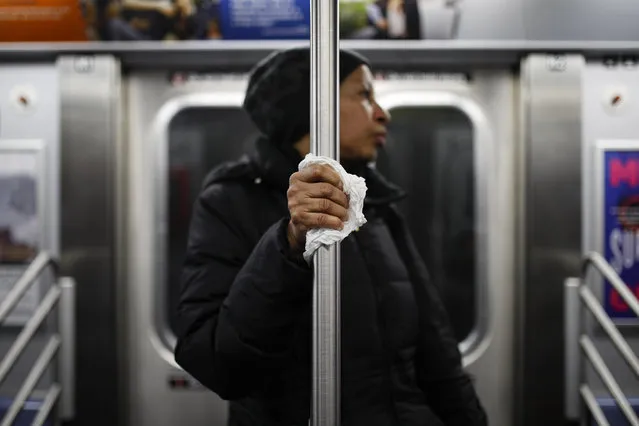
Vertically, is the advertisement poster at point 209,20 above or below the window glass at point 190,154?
above

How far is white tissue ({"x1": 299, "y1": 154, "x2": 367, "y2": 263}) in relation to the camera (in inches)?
53.0

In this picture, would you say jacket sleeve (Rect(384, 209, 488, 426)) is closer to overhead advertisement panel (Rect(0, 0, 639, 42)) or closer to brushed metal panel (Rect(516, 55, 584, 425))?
brushed metal panel (Rect(516, 55, 584, 425))

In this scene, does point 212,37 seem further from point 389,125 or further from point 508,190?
point 508,190

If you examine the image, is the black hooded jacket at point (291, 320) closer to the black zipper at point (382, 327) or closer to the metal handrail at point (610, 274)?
the black zipper at point (382, 327)

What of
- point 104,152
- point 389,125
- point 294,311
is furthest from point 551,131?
point 104,152

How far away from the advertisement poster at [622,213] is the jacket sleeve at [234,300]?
Answer: 4.83 ft

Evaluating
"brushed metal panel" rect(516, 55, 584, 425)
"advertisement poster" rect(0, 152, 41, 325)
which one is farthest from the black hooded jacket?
"advertisement poster" rect(0, 152, 41, 325)

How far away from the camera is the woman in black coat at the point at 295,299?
1806mm

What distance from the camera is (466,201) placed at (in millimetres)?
2643

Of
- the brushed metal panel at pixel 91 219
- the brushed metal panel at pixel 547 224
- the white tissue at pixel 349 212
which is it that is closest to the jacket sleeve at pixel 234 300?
the white tissue at pixel 349 212

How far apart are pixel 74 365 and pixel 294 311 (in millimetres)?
1306

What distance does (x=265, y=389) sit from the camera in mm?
2043

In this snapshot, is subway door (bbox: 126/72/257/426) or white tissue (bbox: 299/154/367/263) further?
subway door (bbox: 126/72/257/426)

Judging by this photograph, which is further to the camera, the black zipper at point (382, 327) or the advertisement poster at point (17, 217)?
the advertisement poster at point (17, 217)
